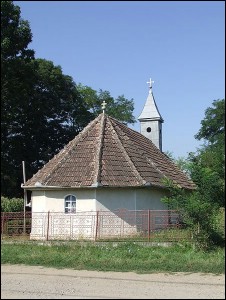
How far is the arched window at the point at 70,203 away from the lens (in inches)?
751

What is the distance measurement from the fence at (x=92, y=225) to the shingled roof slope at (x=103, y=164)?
53.1 inches

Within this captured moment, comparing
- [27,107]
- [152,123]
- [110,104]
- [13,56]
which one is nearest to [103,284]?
[152,123]

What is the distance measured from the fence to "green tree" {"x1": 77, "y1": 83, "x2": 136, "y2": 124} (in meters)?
26.6

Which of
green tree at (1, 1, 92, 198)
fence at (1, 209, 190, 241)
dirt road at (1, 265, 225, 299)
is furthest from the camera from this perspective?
green tree at (1, 1, 92, 198)

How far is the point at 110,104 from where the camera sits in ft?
167

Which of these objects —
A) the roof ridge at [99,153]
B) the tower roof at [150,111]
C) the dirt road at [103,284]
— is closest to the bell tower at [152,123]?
the tower roof at [150,111]

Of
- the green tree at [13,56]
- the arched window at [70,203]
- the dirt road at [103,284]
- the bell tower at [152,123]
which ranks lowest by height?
the dirt road at [103,284]

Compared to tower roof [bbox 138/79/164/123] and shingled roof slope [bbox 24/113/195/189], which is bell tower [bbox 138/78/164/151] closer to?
tower roof [bbox 138/79/164/123]

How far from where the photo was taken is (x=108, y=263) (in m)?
13.5

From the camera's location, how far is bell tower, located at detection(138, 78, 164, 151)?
3081cm

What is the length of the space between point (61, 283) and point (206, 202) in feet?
15.9

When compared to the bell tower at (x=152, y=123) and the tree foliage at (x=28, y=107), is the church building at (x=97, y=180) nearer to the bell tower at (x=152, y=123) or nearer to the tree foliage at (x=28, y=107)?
the bell tower at (x=152, y=123)

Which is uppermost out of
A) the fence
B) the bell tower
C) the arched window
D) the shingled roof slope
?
the bell tower

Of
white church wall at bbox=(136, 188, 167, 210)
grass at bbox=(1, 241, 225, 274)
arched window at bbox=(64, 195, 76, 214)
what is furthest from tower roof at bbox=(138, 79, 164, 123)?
grass at bbox=(1, 241, 225, 274)
